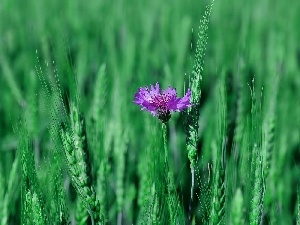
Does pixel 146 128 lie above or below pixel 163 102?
above

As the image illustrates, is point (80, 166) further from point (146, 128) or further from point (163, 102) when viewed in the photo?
point (146, 128)

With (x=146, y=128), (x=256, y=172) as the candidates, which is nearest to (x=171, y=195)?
(x=256, y=172)

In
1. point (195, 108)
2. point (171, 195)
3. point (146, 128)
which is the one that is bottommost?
point (171, 195)

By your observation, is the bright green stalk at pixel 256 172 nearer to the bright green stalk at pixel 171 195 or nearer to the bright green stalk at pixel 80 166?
the bright green stalk at pixel 171 195

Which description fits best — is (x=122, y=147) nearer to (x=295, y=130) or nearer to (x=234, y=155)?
(x=234, y=155)

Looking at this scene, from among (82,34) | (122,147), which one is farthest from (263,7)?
(122,147)

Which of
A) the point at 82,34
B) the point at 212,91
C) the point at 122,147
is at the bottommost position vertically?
the point at 122,147

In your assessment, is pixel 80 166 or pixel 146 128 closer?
pixel 80 166
